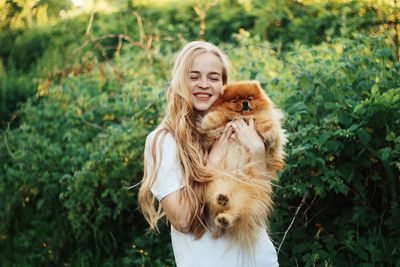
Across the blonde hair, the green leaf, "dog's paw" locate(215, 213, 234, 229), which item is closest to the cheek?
the blonde hair

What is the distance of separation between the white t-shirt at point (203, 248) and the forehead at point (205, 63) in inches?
21.8

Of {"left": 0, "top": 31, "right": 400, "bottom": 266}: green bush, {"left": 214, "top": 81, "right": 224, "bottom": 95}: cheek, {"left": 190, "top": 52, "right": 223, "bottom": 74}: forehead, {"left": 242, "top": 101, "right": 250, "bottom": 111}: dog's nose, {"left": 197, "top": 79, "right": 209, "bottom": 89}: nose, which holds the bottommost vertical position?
{"left": 0, "top": 31, "right": 400, "bottom": 266}: green bush

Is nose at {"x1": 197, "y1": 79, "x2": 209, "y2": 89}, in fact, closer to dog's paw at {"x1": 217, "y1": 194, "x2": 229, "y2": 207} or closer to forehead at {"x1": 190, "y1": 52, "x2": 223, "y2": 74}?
forehead at {"x1": 190, "y1": 52, "x2": 223, "y2": 74}

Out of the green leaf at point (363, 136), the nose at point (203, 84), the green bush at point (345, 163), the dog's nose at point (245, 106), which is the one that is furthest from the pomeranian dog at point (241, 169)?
the green leaf at point (363, 136)

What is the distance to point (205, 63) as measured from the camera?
3.06 meters

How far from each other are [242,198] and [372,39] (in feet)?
7.31

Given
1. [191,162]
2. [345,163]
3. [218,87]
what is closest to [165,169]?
[191,162]

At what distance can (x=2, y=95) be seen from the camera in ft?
27.0

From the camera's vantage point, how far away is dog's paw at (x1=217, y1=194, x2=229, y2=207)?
2.68 metres

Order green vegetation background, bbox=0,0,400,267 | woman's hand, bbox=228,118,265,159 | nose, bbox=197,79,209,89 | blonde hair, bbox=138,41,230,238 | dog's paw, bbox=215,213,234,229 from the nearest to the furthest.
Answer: dog's paw, bbox=215,213,234,229, blonde hair, bbox=138,41,230,238, woman's hand, bbox=228,118,265,159, nose, bbox=197,79,209,89, green vegetation background, bbox=0,0,400,267

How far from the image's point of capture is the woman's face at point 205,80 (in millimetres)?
3049

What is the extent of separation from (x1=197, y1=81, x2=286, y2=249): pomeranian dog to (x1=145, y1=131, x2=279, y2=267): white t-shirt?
0.05 metres

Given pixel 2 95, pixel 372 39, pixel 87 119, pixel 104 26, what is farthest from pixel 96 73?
pixel 372 39

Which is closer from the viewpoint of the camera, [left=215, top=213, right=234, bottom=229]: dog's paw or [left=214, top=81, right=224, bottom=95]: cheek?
[left=215, top=213, right=234, bottom=229]: dog's paw
